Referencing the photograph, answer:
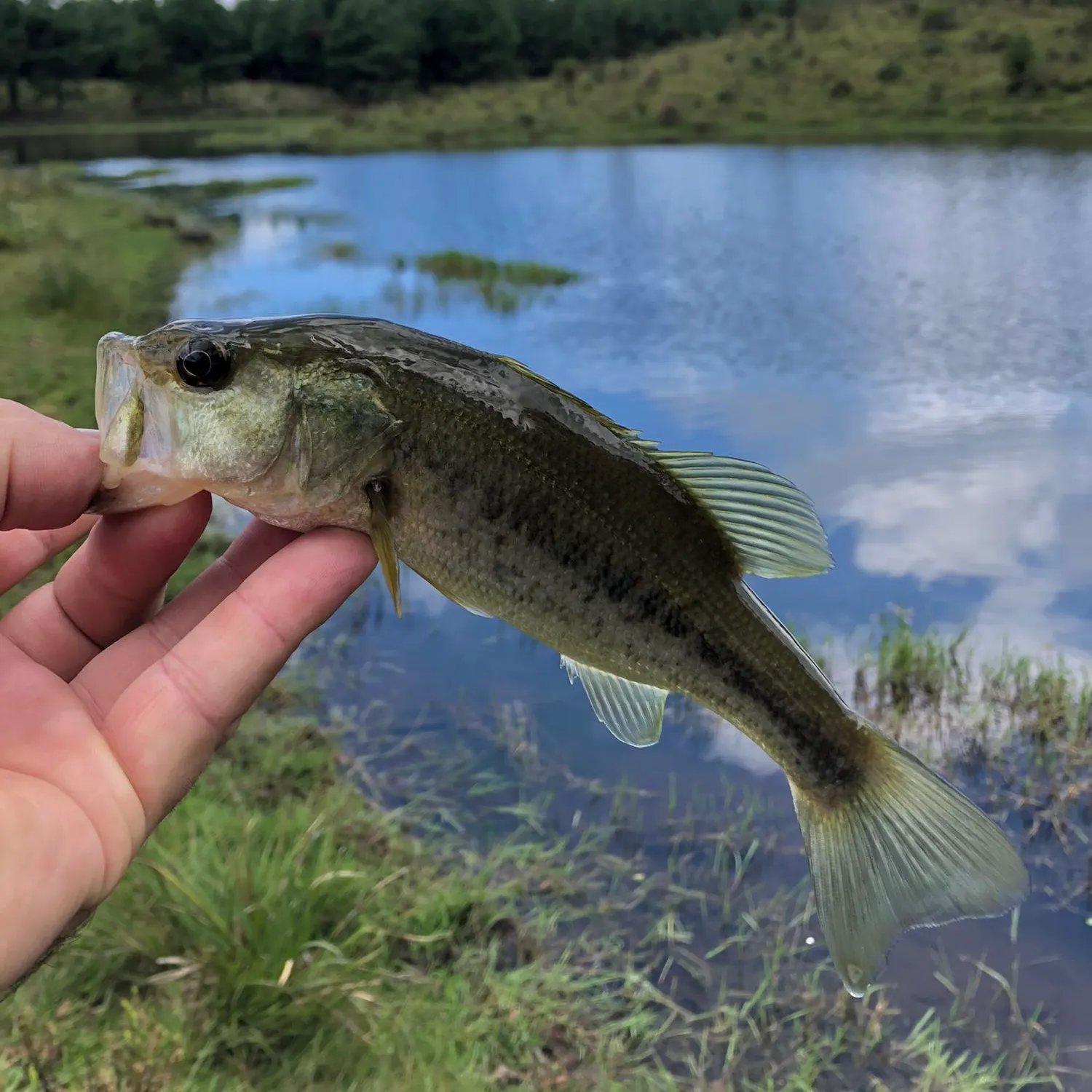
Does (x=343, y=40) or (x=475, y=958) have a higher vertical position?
(x=343, y=40)

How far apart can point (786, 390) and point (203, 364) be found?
435 inches

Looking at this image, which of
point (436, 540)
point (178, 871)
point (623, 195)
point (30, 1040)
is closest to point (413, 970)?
point (178, 871)

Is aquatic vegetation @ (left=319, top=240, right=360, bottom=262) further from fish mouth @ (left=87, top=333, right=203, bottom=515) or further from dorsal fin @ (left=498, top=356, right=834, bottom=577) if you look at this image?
dorsal fin @ (left=498, top=356, right=834, bottom=577)

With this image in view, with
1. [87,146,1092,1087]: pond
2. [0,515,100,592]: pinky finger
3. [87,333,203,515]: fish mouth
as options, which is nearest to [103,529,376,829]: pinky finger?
[87,333,203,515]: fish mouth

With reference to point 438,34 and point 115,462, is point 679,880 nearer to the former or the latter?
point 115,462

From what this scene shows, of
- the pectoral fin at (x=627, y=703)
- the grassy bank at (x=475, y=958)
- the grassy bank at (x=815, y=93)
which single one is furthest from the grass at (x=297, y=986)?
the grassy bank at (x=815, y=93)

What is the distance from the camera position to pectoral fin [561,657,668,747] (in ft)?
8.11

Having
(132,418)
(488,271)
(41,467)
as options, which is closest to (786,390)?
(488,271)

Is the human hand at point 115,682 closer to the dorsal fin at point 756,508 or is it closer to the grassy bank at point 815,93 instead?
the dorsal fin at point 756,508

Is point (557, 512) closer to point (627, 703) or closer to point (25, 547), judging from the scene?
point (627, 703)

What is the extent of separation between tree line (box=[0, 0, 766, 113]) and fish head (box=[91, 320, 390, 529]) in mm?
75643

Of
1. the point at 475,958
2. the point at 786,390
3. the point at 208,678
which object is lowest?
the point at 475,958

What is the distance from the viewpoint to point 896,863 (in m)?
2.29

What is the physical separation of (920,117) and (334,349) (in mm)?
43231
